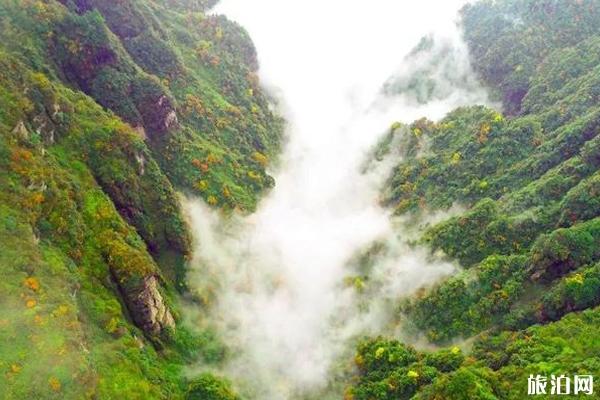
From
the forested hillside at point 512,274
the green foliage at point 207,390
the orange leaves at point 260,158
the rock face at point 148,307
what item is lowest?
the green foliage at point 207,390

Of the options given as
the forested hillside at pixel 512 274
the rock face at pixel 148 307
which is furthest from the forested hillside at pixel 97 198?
the forested hillside at pixel 512 274

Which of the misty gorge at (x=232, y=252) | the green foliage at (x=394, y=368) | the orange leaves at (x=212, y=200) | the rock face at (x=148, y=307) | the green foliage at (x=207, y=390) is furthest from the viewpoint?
the orange leaves at (x=212, y=200)

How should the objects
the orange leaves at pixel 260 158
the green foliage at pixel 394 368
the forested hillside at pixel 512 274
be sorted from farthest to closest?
the orange leaves at pixel 260 158
the green foliage at pixel 394 368
the forested hillside at pixel 512 274

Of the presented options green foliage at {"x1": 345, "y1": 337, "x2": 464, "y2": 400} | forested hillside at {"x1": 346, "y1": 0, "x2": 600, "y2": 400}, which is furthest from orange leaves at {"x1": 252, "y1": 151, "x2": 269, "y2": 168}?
green foliage at {"x1": 345, "y1": 337, "x2": 464, "y2": 400}

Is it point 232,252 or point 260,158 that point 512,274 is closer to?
point 232,252

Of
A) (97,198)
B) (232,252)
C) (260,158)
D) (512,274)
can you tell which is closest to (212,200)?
(232,252)

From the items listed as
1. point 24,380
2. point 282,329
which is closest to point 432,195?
Result: point 282,329

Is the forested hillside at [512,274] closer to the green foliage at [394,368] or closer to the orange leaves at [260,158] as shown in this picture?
the green foliage at [394,368]
